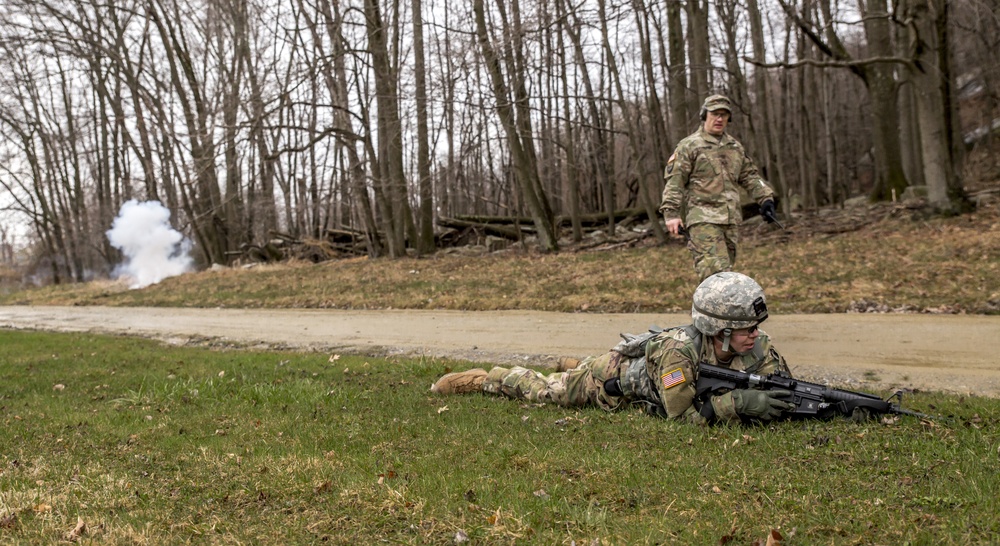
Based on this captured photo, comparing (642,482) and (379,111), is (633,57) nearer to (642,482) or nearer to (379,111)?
(379,111)

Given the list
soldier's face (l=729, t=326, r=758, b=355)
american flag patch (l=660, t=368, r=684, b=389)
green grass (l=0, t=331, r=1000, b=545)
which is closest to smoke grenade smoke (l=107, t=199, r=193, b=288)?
green grass (l=0, t=331, r=1000, b=545)

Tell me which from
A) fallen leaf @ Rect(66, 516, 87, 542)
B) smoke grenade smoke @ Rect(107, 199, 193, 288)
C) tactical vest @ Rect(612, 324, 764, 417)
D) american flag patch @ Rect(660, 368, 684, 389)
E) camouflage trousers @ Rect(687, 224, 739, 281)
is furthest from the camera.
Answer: smoke grenade smoke @ Rect(107, 199, 193, 288)

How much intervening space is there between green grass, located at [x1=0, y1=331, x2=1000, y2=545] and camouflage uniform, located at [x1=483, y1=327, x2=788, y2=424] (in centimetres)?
18

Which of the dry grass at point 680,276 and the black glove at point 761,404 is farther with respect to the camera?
the dry grass at point 680,276

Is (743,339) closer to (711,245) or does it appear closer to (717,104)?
(711,245)

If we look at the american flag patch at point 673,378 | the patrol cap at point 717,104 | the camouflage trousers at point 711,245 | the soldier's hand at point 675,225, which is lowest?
the american flag patch at point 673,378

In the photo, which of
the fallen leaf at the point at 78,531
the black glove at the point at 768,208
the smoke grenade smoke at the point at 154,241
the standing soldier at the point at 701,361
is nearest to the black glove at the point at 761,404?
the standing soldier at the point at 701,361

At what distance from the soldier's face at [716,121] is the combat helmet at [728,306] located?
263 cm

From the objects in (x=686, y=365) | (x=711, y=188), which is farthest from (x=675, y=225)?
(x=686, y=365)

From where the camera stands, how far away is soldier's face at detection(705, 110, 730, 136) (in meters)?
6.71

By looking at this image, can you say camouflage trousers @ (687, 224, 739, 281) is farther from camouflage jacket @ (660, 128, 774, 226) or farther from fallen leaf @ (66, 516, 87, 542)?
fallen leaf @ (66, 516, 87, 542)

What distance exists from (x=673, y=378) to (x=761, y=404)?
549mm

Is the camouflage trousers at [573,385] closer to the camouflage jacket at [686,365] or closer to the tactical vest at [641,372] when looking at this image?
the tactical vest at [641,372]

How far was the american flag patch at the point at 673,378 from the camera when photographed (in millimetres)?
4492
